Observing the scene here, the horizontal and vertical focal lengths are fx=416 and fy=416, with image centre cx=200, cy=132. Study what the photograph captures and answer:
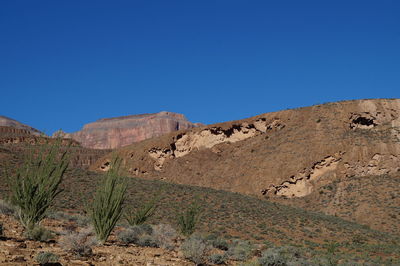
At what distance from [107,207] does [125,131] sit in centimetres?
15854

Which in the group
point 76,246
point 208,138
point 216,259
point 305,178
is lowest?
point 216,259

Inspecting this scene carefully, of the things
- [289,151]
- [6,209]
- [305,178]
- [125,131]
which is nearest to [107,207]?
[6,209]

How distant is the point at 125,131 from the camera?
169 m

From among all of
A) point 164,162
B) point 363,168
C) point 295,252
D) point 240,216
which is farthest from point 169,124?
point 295,252

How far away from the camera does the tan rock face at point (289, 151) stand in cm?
4719

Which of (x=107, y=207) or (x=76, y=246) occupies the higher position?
(x=107, y=207)

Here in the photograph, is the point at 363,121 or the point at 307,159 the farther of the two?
the point at 363,121

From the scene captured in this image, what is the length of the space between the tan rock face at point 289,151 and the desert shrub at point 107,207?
29425 mm

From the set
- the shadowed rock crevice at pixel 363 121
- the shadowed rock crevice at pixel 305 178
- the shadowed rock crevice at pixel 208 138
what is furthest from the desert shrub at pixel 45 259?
the shadowed rock crevice at pixel 208 138

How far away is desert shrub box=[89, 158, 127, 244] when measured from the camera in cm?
1241

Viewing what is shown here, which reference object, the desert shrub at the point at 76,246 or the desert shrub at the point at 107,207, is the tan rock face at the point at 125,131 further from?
the desert shrub at the point at 76,246

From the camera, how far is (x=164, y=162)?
65.5 meters

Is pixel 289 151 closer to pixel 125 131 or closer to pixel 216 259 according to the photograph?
pixel 216 259

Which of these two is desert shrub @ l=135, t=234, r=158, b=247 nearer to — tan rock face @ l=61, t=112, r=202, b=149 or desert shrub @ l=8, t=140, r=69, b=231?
desert shrub @ l=8, t=140, r=69, b=231
